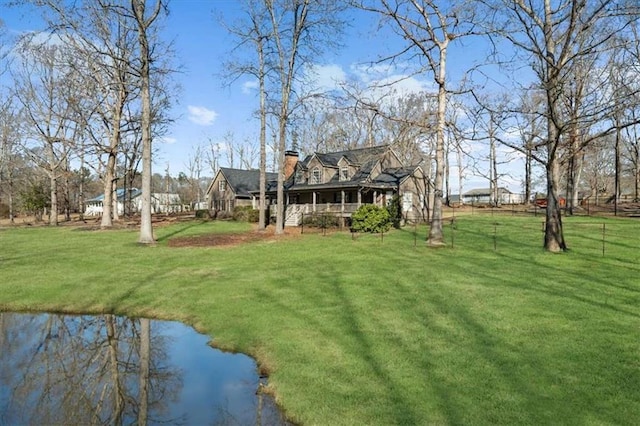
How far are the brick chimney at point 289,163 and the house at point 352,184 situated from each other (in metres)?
1.50

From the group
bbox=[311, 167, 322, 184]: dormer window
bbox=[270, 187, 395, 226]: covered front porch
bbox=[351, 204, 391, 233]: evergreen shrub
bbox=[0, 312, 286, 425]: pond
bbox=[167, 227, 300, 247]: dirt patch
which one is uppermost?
bbox=[311, 167, 322, 184]: dormer window

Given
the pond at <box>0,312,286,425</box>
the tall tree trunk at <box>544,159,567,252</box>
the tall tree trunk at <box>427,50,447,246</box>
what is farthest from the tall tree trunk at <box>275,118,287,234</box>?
the pond at <box>0,312,286,425</box>

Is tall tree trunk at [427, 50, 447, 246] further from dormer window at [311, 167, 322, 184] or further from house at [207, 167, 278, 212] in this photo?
house at [207, 167, 278, 212]

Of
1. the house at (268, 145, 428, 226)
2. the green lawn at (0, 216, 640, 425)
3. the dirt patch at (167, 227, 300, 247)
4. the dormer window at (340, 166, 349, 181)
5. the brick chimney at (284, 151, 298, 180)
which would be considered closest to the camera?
the green lawn at (0, 216, 640, 425)

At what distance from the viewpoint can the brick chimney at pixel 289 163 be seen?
4044cm

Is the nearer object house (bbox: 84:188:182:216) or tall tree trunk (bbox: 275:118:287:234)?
tall tree trunk (bbox: 275:118:287:234)

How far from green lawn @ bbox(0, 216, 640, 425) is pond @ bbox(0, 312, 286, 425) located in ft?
1.58

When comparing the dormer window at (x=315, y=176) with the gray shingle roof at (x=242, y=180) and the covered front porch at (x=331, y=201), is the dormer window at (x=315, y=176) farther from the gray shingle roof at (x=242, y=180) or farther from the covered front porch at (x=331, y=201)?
the gray shingle roof at (x=242, y=180)

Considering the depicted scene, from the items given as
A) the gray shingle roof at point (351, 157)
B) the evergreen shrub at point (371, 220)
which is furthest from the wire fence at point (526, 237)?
the gray shingle roof at point (351, 157)

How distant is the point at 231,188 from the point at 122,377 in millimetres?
43650

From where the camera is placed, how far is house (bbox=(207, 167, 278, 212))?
1943 inches

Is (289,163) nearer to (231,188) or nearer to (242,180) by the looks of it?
(231,188)

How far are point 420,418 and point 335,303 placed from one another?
5.16 metres

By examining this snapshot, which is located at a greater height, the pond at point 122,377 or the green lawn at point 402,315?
the green lawn at point 402,315
